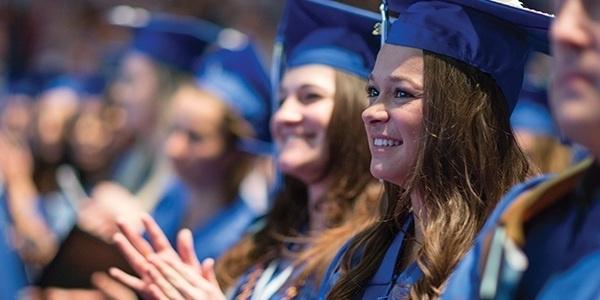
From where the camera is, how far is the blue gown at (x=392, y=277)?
275 centimetres

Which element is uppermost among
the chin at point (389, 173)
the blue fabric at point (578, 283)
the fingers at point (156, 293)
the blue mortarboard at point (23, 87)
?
the blue fabric at point (578, 283)

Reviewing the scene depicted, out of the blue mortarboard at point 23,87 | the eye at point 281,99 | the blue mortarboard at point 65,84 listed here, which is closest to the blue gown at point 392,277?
the eye at point 281,99

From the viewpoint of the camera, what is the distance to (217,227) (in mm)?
5012

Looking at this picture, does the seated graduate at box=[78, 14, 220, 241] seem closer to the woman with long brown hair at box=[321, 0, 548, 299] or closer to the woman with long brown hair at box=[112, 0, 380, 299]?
the woman with long brown hair at box=[112, 0, 380, 299]

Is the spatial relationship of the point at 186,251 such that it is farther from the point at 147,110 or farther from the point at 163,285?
the point at 147,110

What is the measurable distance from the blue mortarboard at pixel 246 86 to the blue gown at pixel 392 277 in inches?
77.0

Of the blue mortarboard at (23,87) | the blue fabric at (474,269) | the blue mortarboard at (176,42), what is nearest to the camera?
the blue fabric at (474,269)

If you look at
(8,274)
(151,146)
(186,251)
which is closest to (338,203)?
(186,251)

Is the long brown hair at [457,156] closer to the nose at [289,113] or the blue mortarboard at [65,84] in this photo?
the nose at [289,113]

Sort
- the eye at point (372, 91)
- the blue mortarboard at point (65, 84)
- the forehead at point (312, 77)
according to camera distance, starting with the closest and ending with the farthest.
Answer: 1. the eye at point (372, 91)
2. the forehead at point (312, 77)
3. the blue mortarboard at point (65, 84)

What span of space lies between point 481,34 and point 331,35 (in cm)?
111

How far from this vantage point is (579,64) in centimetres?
179

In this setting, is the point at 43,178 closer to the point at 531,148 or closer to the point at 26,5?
the point at 531,148

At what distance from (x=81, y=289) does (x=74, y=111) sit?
3.12m
